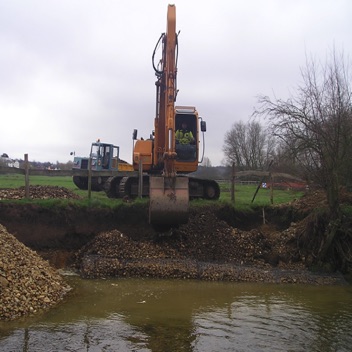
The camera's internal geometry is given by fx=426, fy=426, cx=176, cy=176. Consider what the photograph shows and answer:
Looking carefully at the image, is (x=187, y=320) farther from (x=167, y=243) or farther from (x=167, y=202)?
(x=167, y=243)

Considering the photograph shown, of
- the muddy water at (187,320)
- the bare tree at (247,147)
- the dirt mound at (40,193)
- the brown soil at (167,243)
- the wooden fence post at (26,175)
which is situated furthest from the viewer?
the bare tree at (247,147)

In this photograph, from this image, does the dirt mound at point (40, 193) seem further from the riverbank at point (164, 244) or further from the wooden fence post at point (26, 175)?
the riverbank at point (164, 244)

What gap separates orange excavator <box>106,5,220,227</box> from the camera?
1107 cm

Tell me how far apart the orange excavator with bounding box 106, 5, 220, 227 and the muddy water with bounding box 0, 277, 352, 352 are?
2.06 metres

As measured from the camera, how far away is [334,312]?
8672 millimetres

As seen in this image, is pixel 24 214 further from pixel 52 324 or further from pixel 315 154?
pixel 315 154

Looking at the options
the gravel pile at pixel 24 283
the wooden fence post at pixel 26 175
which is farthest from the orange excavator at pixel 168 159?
the wooden fence post at pixel 26 175

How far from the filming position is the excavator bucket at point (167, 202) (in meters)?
11.0

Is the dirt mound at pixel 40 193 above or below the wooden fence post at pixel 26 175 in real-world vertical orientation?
below

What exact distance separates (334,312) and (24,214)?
9.38 metres

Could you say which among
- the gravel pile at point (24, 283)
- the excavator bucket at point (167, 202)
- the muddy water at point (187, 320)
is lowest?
the muddy water at point (187, 320)

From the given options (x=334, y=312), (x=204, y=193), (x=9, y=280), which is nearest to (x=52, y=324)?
(x=9, y=280)

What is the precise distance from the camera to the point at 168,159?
1178cm

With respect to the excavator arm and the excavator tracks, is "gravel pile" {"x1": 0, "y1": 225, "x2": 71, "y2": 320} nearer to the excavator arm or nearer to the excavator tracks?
the excavator arm
